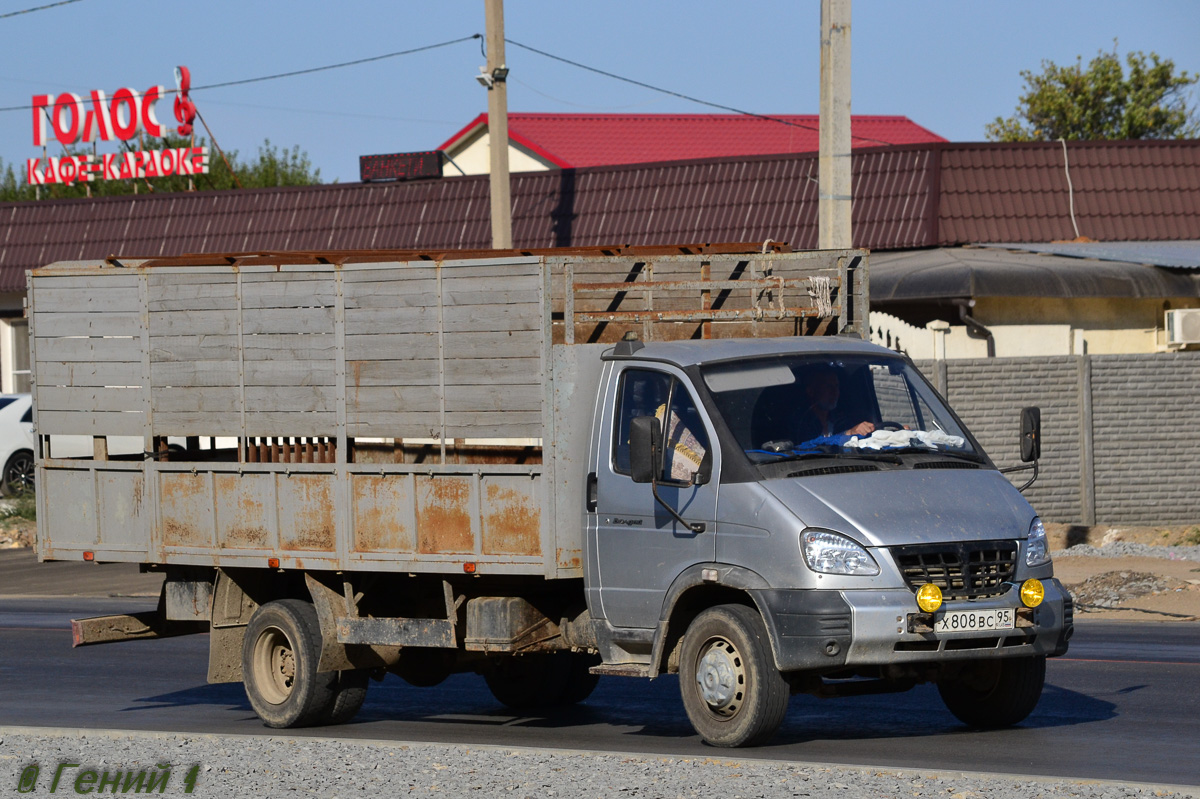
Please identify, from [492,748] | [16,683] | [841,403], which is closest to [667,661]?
[492,748]

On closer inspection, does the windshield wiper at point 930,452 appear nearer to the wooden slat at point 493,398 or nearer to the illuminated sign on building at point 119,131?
the wooden slat at point 493,398

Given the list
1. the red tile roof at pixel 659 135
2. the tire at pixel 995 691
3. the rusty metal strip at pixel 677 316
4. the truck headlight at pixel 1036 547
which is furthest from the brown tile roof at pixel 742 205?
the red tile roof at pixel 659 135

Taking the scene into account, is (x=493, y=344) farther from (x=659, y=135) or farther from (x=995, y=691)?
(x=659, y=135)

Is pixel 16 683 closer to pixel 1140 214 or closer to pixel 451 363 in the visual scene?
pixel 451 363

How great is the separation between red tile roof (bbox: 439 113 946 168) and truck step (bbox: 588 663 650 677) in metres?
45.5

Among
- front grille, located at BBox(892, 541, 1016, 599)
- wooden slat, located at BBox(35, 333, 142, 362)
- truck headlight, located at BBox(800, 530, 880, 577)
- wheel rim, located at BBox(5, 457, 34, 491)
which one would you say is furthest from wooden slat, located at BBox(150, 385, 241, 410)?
wheel rim, located at BBox(5, 457, 34, 491)

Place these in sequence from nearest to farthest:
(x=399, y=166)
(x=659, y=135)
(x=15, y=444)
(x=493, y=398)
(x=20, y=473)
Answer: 1. (x=493, y=398)
2. (x=15, y=444)
3. (x=20, y=473)
4. (x=399, y=166)
5. (x=659, y=135)

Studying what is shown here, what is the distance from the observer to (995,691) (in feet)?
31.7

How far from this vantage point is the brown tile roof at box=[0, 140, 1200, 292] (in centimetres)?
2572

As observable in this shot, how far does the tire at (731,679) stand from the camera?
8.73 meters

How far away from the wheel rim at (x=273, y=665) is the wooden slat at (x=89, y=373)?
74.9 inches

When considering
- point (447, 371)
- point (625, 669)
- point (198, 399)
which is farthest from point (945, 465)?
point (198, 399)

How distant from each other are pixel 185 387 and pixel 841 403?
4.29 metres

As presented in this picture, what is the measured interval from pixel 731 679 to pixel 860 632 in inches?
32.5
